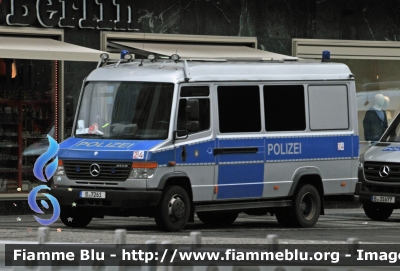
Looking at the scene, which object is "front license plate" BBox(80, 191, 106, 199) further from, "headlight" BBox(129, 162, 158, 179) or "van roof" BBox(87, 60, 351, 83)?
"van roof" BBox(87, 60, 351, 83)

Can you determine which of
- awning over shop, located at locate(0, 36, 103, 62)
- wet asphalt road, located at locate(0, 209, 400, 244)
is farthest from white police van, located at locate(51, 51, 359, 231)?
awning over shop, located at locate(0, 36, 103, 62)

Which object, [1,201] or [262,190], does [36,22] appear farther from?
[262,190]

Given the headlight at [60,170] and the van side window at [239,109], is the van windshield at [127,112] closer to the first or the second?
the headlight at [60,170]

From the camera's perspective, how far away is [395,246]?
1278 centimetres

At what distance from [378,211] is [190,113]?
17.6ft

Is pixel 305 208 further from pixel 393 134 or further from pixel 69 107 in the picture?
pixel 69 107

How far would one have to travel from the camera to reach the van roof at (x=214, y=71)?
15898mm

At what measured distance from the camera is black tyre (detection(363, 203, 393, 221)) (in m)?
19.5

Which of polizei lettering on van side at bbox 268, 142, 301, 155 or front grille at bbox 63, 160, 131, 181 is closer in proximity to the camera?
front grille at bbox 63, 160, 131, 181

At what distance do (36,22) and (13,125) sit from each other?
190 cm

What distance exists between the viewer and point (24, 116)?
20.4 m

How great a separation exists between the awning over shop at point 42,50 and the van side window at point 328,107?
3.89 metres

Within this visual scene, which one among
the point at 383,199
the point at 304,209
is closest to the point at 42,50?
the point at 304,209

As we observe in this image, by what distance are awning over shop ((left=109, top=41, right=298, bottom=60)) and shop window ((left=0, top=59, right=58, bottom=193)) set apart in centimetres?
160
